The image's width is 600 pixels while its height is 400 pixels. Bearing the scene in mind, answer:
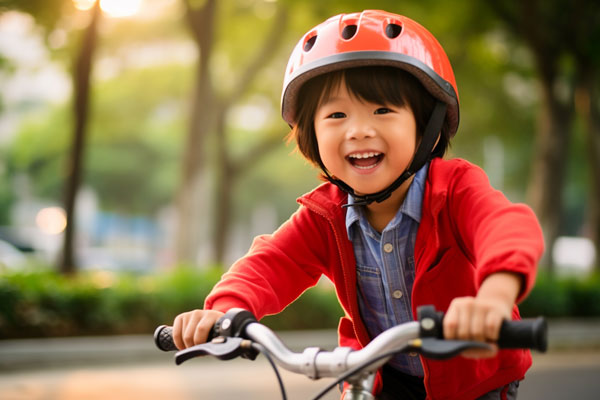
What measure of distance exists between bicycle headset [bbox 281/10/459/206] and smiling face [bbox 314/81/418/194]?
6 cm

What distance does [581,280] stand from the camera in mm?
13289

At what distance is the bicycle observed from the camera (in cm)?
153

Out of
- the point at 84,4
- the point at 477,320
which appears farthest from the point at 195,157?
the point at 477,320

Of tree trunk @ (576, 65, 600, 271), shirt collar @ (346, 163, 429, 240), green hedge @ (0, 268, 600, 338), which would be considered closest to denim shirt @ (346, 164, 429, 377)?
shirt collar @ (346, 163, 429, 240)

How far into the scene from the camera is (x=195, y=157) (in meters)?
12.8

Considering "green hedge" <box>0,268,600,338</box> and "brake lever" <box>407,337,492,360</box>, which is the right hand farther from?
"green hedge" <box>0,268,600,338</box>

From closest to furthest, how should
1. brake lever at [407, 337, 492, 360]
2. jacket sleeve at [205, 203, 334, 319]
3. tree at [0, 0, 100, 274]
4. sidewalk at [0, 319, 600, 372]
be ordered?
brake lever at [407, 337, 492, 360] < jacket sleeve at [205, 203, 334, 319] < sidewalk at [0, 319, 600, 372] < tree at [0, 0, 100, 274]

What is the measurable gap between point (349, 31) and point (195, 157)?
1068 cm

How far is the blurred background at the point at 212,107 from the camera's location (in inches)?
386

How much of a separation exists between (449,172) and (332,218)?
1.27 ft

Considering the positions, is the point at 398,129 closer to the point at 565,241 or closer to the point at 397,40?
the point at 397,40

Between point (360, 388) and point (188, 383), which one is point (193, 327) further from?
point (188, 383)

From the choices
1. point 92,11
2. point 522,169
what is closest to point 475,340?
point 92,11

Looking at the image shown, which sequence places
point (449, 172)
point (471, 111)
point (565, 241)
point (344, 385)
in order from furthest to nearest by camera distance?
point (565, 241), point (471, 111), point (449, 172), point (344, 385)
